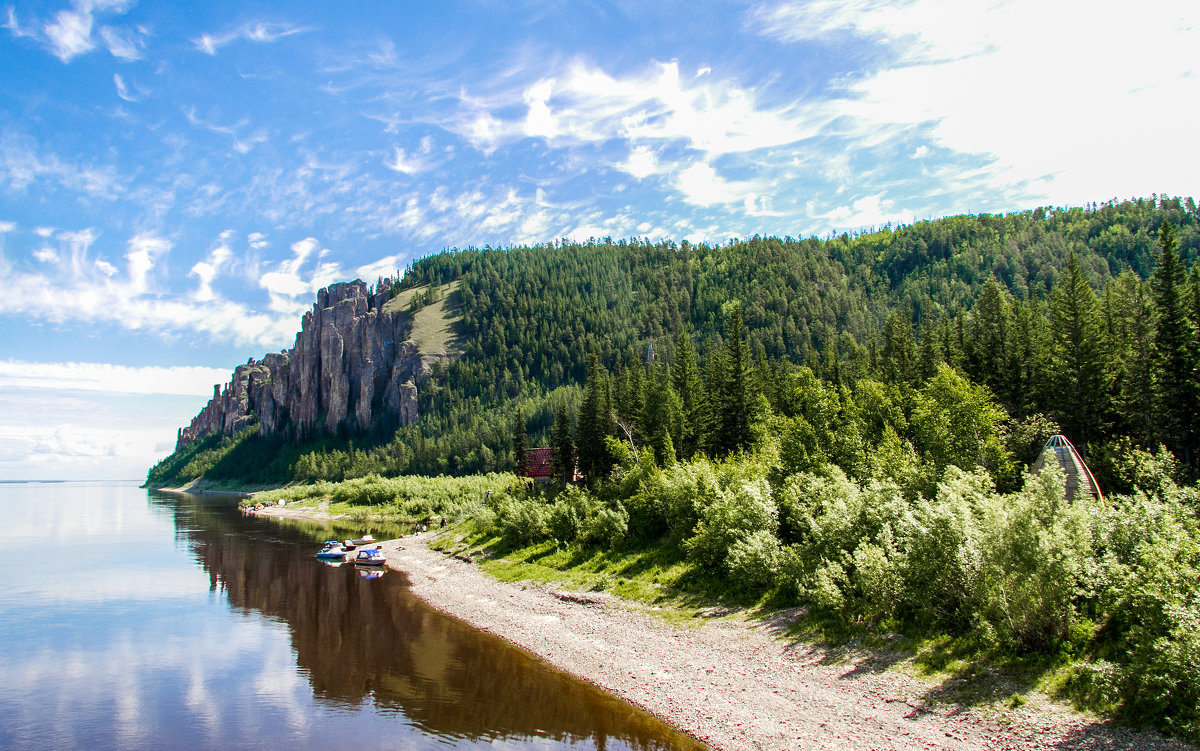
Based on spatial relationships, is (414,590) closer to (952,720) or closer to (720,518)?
(720,518)

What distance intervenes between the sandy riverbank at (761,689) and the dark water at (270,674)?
1598 millimetres

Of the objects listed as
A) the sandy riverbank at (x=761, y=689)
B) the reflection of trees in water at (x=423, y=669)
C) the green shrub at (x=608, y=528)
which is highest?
the green shrub at (x=608, y=528)

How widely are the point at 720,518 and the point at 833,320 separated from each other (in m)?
162

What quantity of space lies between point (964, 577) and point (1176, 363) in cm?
3501

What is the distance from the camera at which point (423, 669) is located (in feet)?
93.1

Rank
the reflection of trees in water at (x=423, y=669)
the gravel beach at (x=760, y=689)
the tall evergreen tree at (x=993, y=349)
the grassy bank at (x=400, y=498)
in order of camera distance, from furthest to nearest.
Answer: the grassy bank at (x=400, y=498)
the tall evergreen tree at (x=993, y=349)
the reflection of trees in water at (x=423, y=669)
the gravel beach at (x=760, y=689)

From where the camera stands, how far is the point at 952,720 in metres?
19.1

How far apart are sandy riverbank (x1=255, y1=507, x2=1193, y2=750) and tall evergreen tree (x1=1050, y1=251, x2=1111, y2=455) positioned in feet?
131

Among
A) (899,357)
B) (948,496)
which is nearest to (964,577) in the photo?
(948,496)

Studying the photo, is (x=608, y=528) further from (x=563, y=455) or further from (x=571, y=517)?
(x=563, y=455)

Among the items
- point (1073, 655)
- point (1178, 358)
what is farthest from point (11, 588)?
point (1178, 358)

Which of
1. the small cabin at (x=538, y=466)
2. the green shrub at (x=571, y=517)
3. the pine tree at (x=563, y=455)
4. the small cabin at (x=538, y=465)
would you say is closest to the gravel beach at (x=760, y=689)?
the green shrub at (x=571, y=517)

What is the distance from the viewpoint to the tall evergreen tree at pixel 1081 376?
174 ft

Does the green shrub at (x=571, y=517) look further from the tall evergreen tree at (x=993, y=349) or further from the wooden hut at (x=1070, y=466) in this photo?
the tall evergreen tree at (x=993, y=349)
